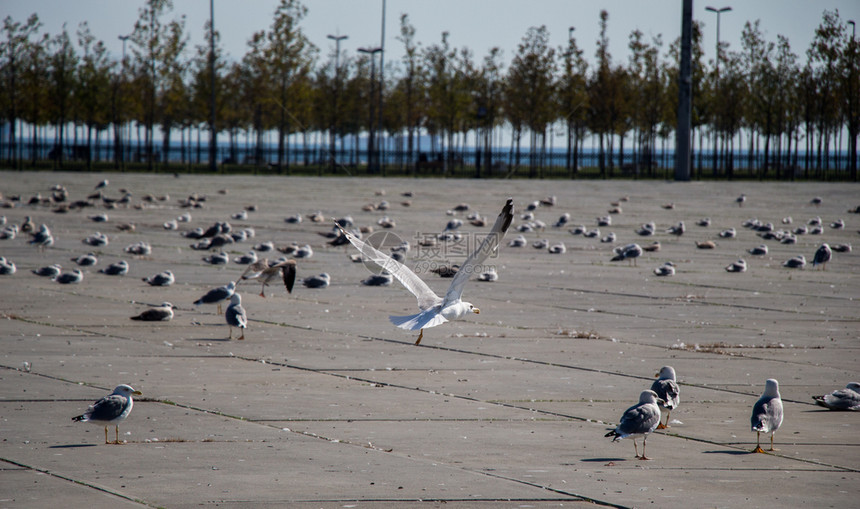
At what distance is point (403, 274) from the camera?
30.3ft

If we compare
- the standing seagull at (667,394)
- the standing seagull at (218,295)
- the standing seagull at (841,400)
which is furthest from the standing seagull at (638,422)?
the standing seagull at (218,295)

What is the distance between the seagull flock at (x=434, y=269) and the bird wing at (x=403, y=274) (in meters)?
0.01

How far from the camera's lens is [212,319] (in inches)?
440

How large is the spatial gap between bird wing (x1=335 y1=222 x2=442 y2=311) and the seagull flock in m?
0.01

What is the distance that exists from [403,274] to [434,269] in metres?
3.04

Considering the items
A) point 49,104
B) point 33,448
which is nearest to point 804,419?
point 33,448

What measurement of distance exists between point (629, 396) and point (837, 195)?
29.3m

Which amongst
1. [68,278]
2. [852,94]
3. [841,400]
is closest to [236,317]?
[68,278]

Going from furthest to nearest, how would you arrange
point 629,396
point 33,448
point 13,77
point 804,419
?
point 13,77
point 629,396
point 804,419
point 33,448

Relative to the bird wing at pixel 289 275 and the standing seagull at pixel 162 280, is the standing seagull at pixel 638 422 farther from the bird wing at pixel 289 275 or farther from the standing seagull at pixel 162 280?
the standing seagull at pixel 162 280

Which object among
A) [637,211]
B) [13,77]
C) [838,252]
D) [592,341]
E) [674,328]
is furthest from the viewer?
[13,77]

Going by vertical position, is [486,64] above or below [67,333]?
above

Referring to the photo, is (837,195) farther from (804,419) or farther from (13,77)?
(13,77)

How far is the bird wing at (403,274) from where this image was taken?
346 inches
